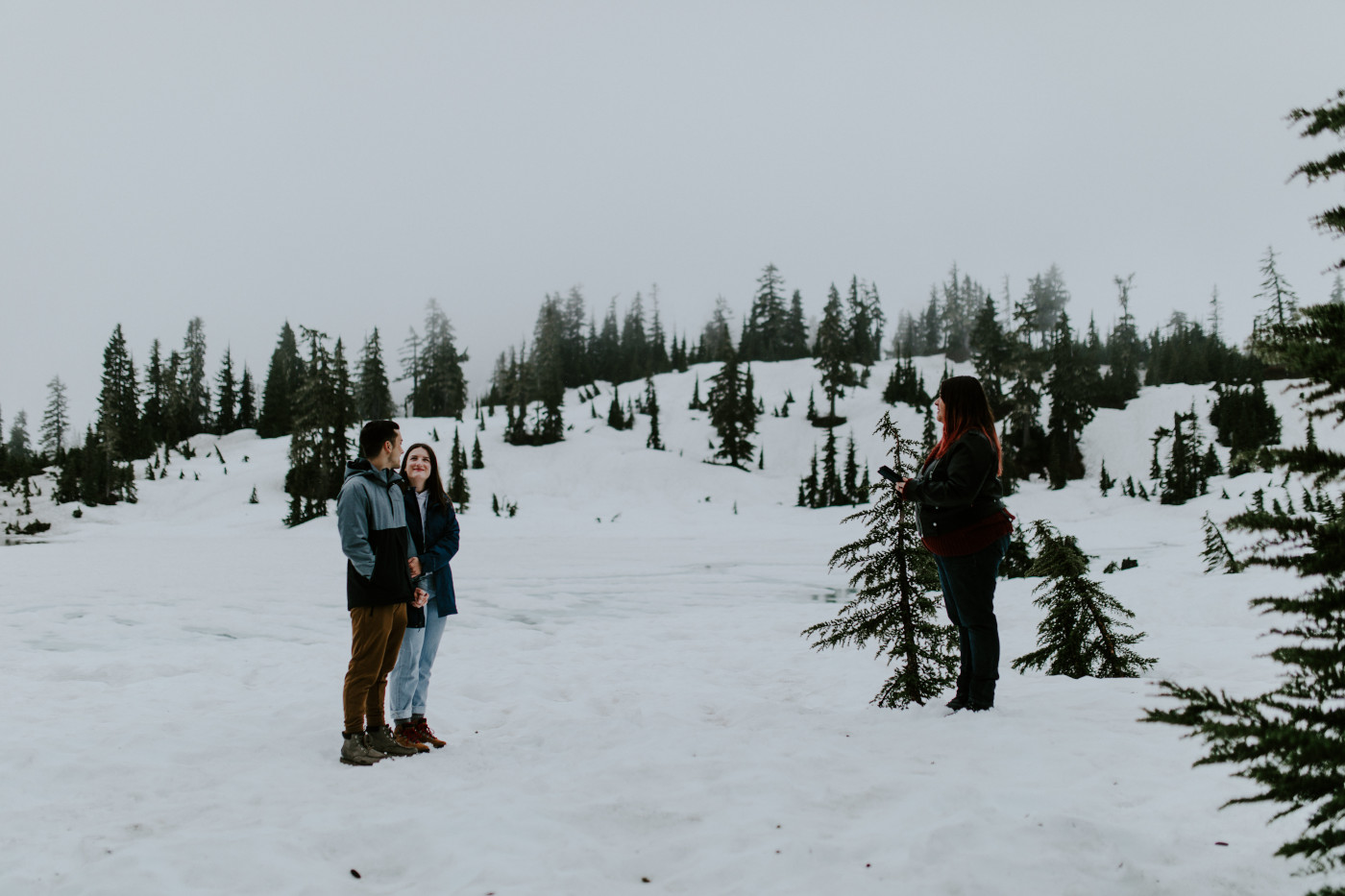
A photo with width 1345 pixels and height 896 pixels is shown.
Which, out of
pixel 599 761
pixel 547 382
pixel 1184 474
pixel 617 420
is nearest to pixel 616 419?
pixel 617 420

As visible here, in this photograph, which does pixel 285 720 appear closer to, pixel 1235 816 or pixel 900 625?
pixel 900 625

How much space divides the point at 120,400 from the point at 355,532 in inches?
2501

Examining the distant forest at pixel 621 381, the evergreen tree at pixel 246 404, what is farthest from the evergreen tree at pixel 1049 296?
the evergreen tree at pixel 246 404

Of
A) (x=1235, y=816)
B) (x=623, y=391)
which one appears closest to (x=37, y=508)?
(x=623, y=391)

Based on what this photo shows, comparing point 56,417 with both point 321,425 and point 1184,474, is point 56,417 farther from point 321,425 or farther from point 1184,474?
point 1184,474

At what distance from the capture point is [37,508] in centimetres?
3753

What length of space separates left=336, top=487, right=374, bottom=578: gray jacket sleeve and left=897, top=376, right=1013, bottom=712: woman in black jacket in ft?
12.2

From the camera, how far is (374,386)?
56.3 m

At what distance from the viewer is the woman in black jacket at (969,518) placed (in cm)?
455

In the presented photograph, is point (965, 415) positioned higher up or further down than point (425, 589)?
higher up

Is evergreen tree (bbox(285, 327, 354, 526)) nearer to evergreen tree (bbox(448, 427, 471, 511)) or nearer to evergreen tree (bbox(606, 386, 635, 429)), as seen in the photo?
evergreen tree (bbox(448, 427, 471, 511))

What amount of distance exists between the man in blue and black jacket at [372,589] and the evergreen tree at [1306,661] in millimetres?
4451

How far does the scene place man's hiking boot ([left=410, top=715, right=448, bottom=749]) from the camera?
5.15 m

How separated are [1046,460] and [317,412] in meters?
43.5
